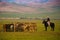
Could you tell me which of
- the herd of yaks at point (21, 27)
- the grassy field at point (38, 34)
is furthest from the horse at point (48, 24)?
the herd of yaks at point (21, 27)

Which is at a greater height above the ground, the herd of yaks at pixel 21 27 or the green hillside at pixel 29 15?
the green hillside at pixel 29 15

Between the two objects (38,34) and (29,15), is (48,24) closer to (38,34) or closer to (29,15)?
(38,34)

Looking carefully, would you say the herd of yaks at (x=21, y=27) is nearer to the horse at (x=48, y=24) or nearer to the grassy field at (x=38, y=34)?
the grassy field at (x=38, y=34)

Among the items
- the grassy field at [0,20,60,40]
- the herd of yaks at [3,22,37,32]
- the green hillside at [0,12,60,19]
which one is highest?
the green hillside at [0,12,60,19]

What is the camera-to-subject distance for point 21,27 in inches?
105

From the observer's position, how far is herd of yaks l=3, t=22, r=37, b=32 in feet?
8.72

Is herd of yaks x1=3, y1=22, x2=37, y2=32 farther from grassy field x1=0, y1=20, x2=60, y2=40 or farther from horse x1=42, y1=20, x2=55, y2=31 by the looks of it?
horse x1=42, y1=20, x2=55, y2=31

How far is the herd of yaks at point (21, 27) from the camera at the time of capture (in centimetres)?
266

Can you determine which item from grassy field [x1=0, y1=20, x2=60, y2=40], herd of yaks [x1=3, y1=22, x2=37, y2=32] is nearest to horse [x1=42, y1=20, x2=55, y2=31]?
grassy field [x1=0, y1=20, x2=60, y2=40]

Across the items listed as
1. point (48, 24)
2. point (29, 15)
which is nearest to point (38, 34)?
point (48, 24)

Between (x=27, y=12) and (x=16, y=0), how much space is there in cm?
26

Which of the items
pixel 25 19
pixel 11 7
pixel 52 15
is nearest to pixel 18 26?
pixel 25 19

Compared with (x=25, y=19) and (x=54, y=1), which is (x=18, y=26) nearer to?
(x=25, y=19)

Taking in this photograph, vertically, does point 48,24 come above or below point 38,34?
above
